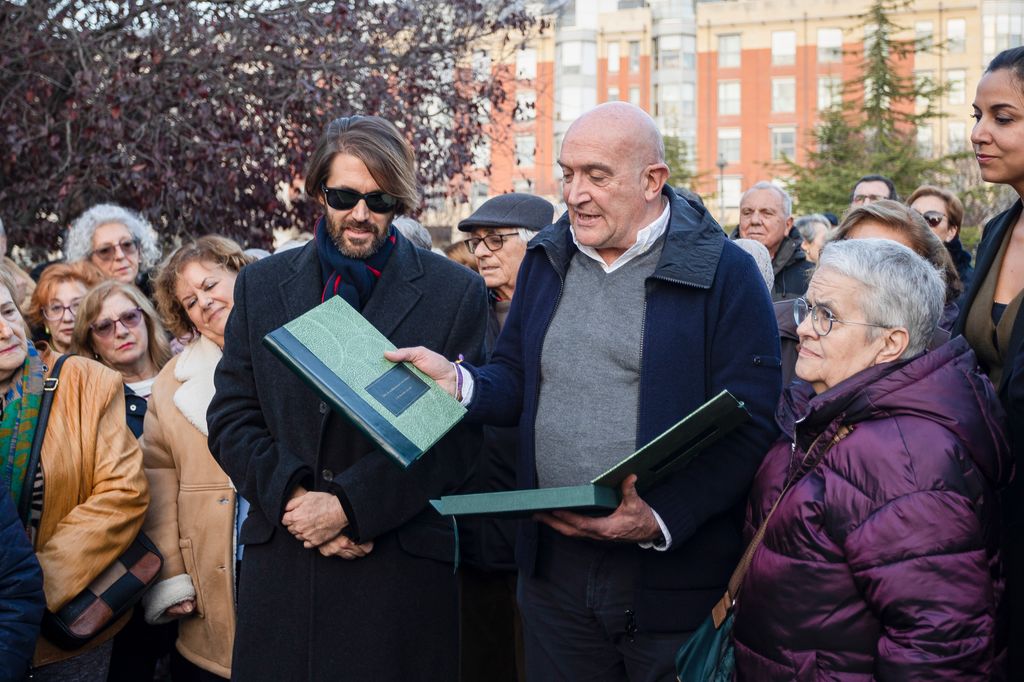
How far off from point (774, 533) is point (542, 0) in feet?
29.3

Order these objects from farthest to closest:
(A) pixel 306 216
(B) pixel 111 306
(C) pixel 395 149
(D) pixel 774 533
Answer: (A) pixel 306 216 → (B) pixel 111 306 → (C) pixel 395 149 → (D) pixel 774 533

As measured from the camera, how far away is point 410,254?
3.69m

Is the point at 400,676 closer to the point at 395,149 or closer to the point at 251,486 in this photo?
the point at 251,486

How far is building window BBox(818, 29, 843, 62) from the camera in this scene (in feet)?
186

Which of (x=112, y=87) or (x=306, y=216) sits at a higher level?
(x=112, y=87)

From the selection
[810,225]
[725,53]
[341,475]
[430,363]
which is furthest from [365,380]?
[725,53]

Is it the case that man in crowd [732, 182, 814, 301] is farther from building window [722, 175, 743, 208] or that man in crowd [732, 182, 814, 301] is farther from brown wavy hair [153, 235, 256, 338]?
building window [722, 175, 743, 208]

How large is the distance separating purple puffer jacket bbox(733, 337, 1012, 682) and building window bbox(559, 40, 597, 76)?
2378 inches

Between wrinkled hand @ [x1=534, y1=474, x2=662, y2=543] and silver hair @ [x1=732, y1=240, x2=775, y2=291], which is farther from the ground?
silver hair @ [x1=732, y1=240, x2=775, y2=291]

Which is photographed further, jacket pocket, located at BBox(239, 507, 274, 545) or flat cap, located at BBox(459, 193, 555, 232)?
flat cap, located at BBox(459, 193, 555, 232)

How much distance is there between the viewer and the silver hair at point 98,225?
21.5 ft

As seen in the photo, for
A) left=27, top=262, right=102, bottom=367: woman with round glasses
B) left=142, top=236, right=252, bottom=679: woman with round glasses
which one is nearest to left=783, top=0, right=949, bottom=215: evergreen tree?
left=27, top=262, right=102, bottom=367: woman with round glasses

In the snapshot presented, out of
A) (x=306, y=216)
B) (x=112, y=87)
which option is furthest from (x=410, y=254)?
(x=306, y=216)

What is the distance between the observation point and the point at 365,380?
3037 millimetres
